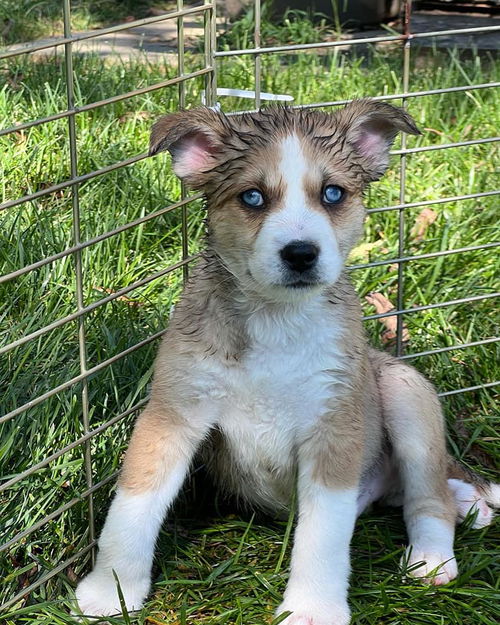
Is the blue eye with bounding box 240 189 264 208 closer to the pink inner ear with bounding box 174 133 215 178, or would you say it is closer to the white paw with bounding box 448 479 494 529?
the pink inner ear with bounding box 174 133 215 178

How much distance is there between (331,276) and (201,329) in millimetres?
471

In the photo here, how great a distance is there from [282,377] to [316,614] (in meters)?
Result: 0.70

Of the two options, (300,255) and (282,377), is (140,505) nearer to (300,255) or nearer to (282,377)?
(282,377)

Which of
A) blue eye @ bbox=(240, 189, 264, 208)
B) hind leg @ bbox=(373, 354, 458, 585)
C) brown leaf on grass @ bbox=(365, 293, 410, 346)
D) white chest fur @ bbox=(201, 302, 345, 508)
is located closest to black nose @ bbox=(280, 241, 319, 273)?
blue eye @ bbox=(240, 189, 264, 208)

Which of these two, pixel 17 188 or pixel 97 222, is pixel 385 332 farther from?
pixel 17 188

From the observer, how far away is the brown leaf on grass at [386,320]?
15.5 ft

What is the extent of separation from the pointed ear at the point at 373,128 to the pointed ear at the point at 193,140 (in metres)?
0.40

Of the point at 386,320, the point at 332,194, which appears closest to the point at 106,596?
the point at 332,194

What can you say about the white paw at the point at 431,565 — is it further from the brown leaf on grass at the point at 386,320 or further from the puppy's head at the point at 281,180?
the brown leaf on grass at the point at 386,320

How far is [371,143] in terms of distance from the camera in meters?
3.50

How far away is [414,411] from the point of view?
12.4 ft

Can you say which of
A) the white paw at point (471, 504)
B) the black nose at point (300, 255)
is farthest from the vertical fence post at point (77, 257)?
the white paw at point (471, 504)

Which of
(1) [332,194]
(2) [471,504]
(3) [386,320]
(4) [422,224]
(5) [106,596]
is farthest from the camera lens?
(4) [422,224]

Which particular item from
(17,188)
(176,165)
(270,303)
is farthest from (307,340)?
(17,188)
